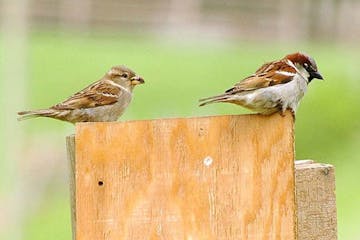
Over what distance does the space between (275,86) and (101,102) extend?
85 cm

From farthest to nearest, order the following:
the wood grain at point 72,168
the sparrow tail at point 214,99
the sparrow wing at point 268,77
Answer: the sparrow wing at point 268,77 → the sparrow tail at point 214,99 → the wood grain at point 72,168

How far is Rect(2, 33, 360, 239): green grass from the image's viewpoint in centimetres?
1323

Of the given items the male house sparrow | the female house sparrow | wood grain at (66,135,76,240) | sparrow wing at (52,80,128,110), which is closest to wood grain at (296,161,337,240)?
the male house sparrow

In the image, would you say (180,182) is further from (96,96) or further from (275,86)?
(96,96)

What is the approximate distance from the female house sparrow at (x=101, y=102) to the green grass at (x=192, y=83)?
4.85m

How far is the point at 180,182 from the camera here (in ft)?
12.2

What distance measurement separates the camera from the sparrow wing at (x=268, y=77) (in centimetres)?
429

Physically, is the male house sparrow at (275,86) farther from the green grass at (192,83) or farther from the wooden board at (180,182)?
the green grass at (192,83)

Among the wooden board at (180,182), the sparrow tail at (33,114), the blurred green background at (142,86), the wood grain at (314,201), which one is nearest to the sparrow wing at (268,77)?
the wood grain at (314,201)

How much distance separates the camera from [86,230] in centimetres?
369

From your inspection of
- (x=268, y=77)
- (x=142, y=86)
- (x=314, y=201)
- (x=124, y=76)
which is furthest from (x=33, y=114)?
(x=142, y=86)

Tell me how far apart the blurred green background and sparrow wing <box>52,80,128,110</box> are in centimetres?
483

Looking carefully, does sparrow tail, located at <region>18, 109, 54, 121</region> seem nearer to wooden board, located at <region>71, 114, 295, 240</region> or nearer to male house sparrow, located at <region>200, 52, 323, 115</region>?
male house sparrow, located at <region>200, 52, 323, 115</region>

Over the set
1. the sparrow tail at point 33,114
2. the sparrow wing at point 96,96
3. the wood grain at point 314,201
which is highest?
the sparrow wing at point 96,96
